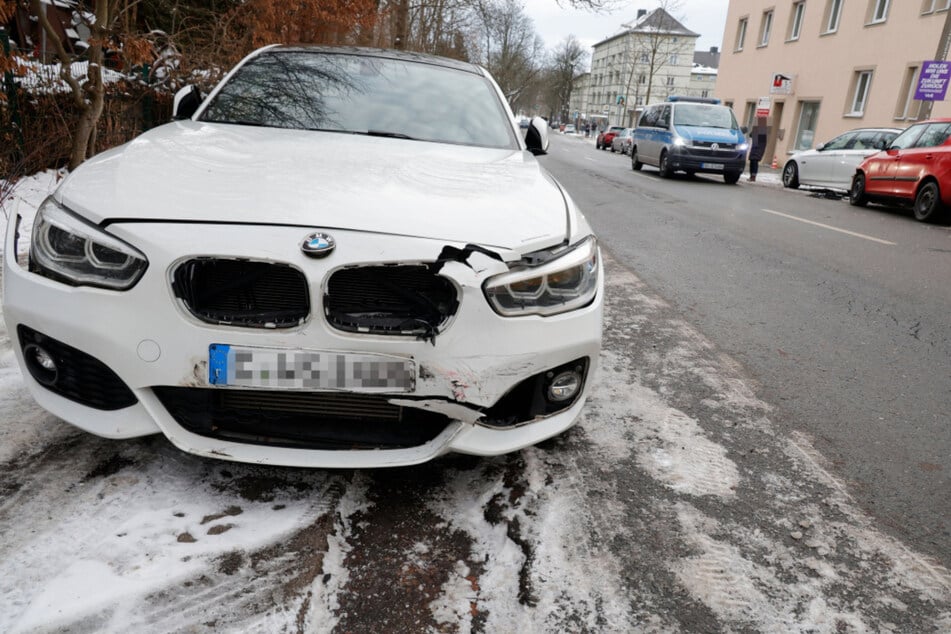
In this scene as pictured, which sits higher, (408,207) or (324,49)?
(324,49)

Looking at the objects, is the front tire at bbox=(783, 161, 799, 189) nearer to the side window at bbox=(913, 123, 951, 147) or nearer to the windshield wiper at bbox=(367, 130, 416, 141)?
the side window at bbox=(913, 123, 951, 147)

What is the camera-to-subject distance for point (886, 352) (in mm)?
4102

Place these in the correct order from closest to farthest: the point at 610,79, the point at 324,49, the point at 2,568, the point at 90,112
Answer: the point at 2,568, the point at 324,49, the point at 90,112, the point at 610,79

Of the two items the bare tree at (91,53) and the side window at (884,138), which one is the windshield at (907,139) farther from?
the bare tree at (91,53)

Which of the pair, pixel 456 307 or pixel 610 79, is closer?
pixel 456 307

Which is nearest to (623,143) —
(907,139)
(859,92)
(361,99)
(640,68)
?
(859,92)

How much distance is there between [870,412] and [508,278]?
2.25 m

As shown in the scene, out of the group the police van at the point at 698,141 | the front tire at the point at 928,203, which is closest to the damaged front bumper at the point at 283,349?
the front tire at the point at 928,203

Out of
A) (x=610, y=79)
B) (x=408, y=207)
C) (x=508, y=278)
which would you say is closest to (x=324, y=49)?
(x=408, y=207)

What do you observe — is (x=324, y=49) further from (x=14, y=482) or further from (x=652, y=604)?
(x=652, y=604)

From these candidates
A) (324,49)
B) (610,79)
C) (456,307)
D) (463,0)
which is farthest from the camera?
(610,79)

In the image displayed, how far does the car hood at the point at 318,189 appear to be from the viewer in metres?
1.95

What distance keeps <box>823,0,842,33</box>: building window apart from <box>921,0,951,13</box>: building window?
15.6ft

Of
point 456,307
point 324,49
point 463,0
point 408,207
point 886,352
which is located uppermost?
point 463,0
